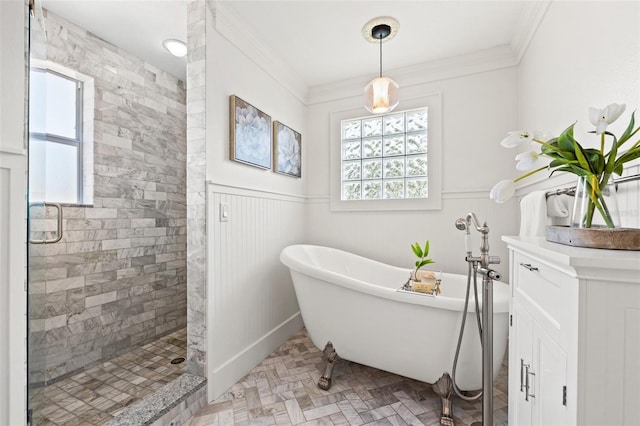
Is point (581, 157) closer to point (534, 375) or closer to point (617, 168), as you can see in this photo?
point (617, 168)

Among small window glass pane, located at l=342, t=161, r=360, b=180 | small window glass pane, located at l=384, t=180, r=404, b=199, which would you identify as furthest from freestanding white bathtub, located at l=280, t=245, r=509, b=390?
small window glass pane, located at l=342, t=161, r=360, b=180

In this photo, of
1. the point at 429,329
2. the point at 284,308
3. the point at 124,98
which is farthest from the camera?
the point at 284,308

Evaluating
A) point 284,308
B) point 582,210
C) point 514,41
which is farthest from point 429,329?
point 514,41

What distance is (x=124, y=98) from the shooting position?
2.16 metres

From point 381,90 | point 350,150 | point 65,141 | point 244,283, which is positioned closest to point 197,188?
point 244,283

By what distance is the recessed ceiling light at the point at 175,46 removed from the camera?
2.04 m

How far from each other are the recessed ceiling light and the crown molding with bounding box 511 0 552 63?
93.4 inches

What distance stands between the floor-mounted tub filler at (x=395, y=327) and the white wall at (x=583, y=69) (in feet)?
2.61

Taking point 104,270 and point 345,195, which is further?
point 345,195

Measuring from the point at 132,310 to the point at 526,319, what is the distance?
8.53 ft

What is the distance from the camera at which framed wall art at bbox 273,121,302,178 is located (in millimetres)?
2330

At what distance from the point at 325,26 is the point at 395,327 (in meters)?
2.03

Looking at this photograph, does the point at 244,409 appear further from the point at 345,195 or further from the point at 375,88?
the point at 375,88

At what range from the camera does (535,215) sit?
132cm
